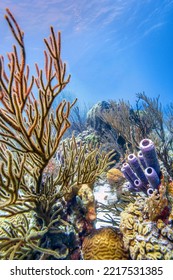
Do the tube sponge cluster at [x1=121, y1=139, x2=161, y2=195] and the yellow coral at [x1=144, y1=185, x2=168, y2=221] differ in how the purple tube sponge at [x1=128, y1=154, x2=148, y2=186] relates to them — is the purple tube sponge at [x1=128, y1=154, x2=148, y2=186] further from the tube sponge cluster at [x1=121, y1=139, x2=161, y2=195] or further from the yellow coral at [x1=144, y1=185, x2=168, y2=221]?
the yellow coral at [x1=144, y1=185, x2=168, y2=221]

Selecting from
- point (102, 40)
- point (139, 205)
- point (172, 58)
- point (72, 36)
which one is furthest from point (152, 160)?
point (172, 58)

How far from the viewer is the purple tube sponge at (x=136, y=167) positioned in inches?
125

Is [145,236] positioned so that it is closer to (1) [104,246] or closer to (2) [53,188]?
(1) [104,246]

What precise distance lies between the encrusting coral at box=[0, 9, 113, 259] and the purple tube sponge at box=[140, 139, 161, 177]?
704 mm

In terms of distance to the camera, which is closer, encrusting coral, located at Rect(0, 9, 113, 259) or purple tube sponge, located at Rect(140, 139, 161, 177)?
encrusting coral, located at Rect(0, 9, 113, 259)

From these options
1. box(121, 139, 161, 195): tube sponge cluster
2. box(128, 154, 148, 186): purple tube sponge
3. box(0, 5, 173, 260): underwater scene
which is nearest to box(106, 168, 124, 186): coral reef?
box(0, 5, 173, 260): underwater scene

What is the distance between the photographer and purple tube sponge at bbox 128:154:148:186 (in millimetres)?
Answer: 3176

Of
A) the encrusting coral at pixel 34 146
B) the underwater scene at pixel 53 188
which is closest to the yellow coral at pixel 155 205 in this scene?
the underwater scene at pixel 53 188

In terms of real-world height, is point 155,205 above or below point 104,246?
above

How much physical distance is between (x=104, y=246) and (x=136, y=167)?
1164 millimetres

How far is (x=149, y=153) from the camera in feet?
9.46

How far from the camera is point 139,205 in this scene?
9.43 feet

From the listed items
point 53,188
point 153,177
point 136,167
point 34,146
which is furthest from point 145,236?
point 34,146
